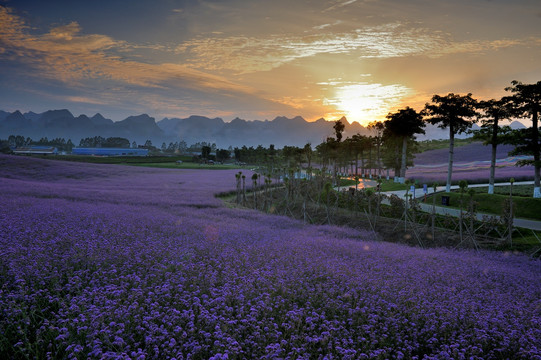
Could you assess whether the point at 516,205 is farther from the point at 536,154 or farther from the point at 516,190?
the point at 516,190

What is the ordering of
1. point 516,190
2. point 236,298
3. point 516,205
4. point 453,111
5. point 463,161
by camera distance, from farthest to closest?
point 463,161 → point 453,111 → point 516,190 → point 516,205 → point 236,298

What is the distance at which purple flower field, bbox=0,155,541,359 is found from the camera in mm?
5148

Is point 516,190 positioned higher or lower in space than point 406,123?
lower

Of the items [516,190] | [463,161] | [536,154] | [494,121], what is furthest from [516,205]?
[463,161]

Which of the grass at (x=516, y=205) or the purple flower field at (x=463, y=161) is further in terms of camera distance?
the purple flower field at (x=463, y=161)

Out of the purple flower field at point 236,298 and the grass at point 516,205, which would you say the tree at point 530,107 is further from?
the purple flower field at point 236,298

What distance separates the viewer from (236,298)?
250 inches

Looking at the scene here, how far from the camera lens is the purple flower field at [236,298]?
515 centimetres

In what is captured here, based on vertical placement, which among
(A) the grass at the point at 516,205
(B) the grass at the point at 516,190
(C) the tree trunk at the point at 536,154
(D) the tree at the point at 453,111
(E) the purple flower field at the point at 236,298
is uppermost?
(D) the tree at the point at 453,111

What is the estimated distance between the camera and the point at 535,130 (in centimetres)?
2827

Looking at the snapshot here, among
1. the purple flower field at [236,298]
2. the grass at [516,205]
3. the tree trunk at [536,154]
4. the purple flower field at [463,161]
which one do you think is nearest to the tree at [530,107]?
the tree trunk at [536,154]

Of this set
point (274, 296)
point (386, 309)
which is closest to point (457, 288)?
point (386, 309)

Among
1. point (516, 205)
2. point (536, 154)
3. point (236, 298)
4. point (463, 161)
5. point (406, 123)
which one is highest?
point (406, 123)

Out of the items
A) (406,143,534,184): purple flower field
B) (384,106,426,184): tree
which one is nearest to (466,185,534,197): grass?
(384,106,426,184): tree
